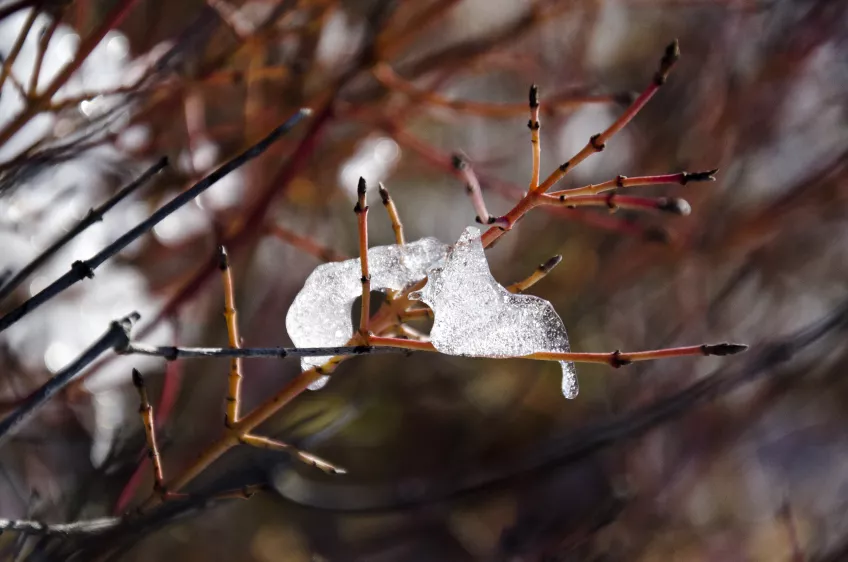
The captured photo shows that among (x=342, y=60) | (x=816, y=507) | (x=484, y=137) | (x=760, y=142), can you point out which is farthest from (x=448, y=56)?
(x=816, y=507)

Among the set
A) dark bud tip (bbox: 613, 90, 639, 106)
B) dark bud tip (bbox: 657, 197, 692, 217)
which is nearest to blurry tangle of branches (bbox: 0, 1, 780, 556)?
dark bud tip (bbox: 657, 197, 692, 217)

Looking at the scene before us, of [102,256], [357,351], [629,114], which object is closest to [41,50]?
[102,256]

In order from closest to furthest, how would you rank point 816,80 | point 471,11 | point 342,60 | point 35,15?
point 35,15 < point 342,60 < point 816,80 < point 471,11

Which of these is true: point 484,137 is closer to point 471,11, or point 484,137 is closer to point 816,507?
point 471,11

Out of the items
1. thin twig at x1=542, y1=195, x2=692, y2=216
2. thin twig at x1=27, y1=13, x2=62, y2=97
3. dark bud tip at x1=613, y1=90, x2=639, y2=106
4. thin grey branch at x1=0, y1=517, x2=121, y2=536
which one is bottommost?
thin grey branch at x1=0, y1=517, x2=121, y2=536

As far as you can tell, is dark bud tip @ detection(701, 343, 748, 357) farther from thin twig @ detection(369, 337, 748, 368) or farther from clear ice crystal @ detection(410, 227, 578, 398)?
clear ice crystal @ detection(410, 227, 578, 398)
